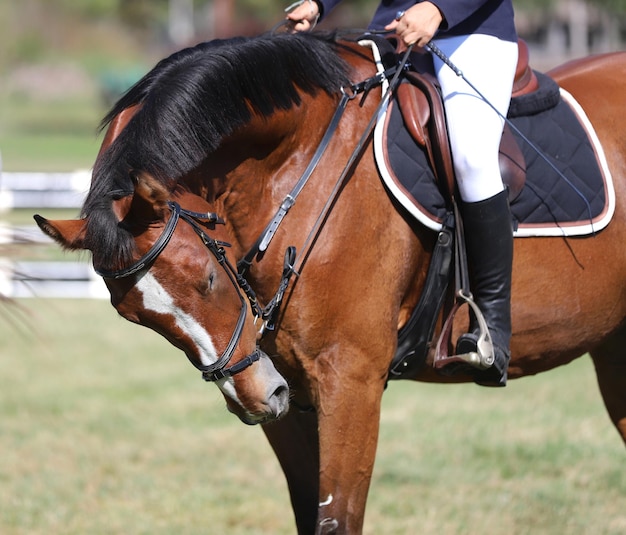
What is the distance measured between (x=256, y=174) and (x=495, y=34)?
99cm

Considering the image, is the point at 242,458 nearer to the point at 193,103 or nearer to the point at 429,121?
the point at 429,121

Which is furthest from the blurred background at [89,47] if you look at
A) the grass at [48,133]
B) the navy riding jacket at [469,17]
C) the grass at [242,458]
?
the navy riding jacket at [469,17]

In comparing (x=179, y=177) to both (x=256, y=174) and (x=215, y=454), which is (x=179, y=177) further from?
(x=215, y=454)

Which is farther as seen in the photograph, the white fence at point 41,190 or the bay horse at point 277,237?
the white fence at point 41,190

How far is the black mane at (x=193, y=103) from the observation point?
276 cm

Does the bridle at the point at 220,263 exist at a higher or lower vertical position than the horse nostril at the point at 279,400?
higher

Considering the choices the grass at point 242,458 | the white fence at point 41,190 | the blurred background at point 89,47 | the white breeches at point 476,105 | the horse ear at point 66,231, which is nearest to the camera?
the horse ear at point 66,231

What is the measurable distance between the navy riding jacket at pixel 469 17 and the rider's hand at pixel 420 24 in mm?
33

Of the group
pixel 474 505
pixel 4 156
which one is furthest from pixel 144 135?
pixel 4 156

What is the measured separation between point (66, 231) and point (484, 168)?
1.35 m

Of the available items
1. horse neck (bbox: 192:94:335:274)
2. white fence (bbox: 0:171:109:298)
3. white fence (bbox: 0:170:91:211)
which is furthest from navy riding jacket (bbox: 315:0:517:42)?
white fence (bbox: 0:170:91:211)

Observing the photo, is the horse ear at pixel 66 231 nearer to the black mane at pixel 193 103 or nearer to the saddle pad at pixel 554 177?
the black mane at pixel 193 103

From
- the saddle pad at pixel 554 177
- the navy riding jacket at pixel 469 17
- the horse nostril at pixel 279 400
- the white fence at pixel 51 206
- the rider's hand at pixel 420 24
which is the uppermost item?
the rider's hand at pixel 420 24

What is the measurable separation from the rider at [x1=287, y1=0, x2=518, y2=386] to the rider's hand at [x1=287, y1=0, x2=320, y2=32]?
343 mm
